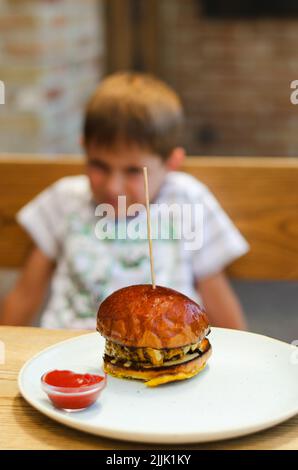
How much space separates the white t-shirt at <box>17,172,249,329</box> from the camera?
1.70 m

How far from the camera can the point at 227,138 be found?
525cm

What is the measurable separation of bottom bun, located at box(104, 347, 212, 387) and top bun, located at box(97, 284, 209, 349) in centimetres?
3

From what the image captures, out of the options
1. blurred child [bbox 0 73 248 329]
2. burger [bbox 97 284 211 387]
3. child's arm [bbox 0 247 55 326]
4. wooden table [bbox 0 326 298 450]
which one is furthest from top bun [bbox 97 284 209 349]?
child's arm [bbox 0 247 55 326]

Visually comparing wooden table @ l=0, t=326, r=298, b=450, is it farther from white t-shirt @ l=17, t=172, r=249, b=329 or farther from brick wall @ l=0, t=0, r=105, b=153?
brick wall @ l=0, t=0, r=105, b=153

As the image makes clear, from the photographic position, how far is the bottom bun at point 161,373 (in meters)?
0.93

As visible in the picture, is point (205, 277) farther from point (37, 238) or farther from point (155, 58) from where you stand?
point (155, 58)

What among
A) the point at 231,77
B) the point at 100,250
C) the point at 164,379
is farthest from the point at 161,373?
the point at 231,77

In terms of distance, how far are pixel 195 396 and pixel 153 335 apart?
3.2 inches

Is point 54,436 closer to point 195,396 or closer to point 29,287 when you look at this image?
point 195,396

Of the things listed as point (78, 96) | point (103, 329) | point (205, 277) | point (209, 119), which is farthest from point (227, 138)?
point (103, 329)

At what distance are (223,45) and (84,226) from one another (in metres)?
3.59

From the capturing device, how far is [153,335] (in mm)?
918

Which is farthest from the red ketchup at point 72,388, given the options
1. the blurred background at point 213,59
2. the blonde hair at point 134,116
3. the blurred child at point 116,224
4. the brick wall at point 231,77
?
the brick wall at point 231,77

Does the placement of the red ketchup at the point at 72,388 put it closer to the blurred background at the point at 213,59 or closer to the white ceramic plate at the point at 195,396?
the white ceramic plate at the point at 195,396
